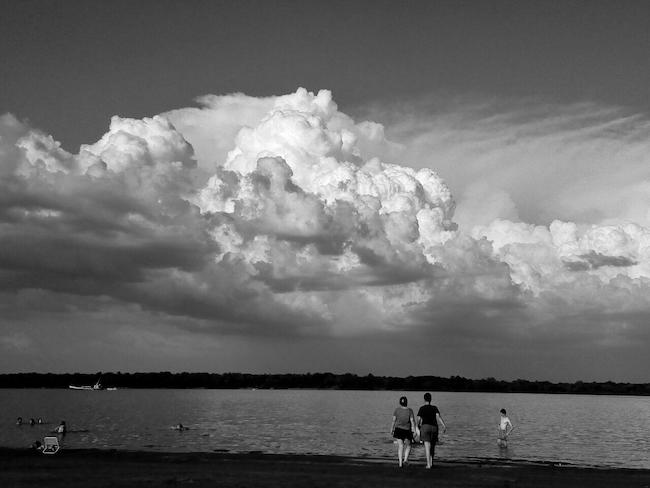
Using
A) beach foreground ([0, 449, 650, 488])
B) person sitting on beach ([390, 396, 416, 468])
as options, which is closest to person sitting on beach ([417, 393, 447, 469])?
person sitting on beach ([390, 396, 416, 468])

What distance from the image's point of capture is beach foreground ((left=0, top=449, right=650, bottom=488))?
25297 millimetres

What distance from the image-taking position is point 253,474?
92.5 feet

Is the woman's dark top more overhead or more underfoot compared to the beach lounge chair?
more overhead

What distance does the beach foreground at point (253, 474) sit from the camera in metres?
25.3

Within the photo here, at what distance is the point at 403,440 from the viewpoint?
30.7 m

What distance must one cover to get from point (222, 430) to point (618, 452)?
39699 millimetres

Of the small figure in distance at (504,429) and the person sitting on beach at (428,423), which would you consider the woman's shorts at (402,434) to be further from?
the small figure in distance at (504,429)

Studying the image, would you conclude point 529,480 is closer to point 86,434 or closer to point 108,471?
point 108,471

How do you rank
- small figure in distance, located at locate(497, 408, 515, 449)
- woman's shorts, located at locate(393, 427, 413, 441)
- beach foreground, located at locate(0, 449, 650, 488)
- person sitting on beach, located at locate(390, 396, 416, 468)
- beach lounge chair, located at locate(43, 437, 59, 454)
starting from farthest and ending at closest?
1. small figure in distance, located at locate(497, 408, 515, 449)
2. beach lounge chair, located at locate(43, 437, 59, 454)
3. woman's shorts, located at locate(393, 427, 413, 441)
4. person sitting on beach, located at locate(390, 396, 416, 468)
5. beach foreground, located at locate(0, 449, 650, 488)

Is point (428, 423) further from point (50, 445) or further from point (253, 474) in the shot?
point (50, 445)

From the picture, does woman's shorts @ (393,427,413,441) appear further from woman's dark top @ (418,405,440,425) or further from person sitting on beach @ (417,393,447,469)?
woman's dark top @ (418,405,440,425)

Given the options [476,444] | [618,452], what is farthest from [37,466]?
[618,452]

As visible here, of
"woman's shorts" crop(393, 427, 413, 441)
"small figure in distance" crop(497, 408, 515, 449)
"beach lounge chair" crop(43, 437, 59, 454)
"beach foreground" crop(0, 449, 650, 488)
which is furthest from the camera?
"small figure in distance" crop(497, 408, 515, 449)

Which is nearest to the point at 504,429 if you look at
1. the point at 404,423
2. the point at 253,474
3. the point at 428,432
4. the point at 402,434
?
the point at 428,432
